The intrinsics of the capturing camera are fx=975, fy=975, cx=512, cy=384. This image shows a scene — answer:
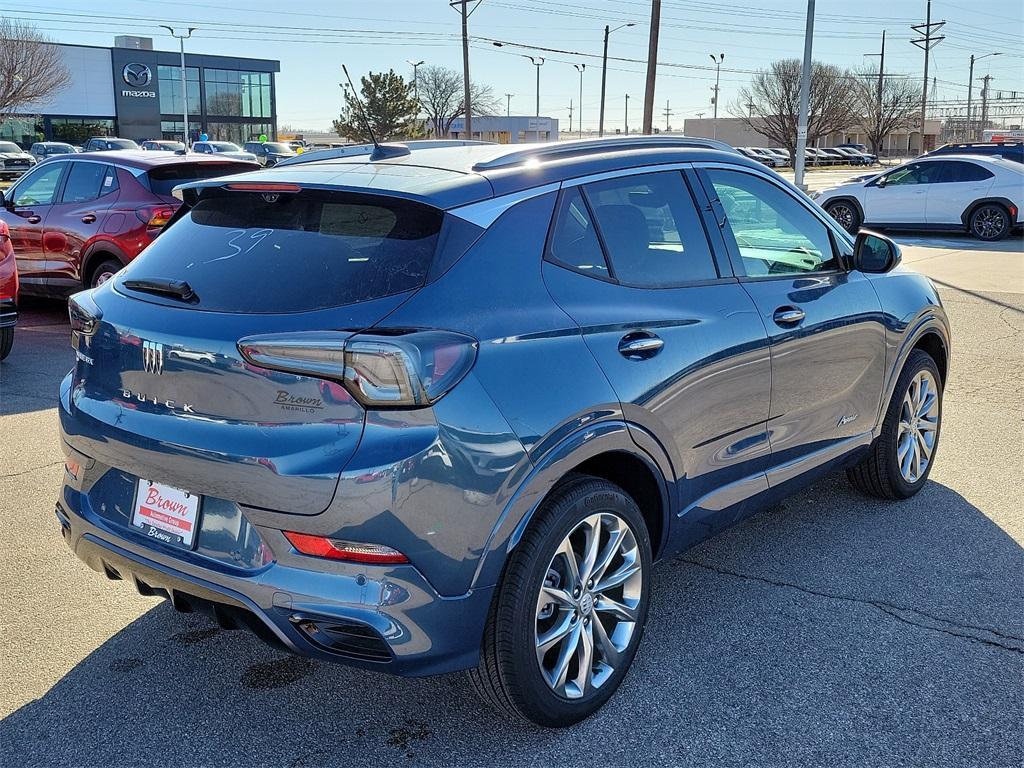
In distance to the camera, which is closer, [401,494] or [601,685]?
[401,494]

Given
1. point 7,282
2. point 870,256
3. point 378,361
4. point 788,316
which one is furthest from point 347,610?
point 7,282

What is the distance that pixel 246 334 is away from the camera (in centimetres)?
267

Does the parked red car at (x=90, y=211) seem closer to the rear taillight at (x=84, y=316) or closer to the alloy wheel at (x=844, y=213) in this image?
the rear taillight at (x=84, y=316)

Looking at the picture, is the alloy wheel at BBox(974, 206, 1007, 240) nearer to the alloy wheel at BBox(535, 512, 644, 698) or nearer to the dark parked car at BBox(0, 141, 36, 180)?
the alloy wheel at BBox(535, 512, 644, 698)

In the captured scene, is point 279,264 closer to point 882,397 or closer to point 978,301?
point 882,397

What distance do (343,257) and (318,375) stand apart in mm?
439

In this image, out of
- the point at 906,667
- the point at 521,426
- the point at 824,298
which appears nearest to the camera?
the point at 521,426

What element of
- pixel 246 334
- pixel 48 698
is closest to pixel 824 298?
pixel 246 334

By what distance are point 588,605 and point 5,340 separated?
6.84 metres

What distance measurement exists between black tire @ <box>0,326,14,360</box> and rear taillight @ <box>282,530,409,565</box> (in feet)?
21.6

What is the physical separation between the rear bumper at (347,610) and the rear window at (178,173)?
7.47 metres

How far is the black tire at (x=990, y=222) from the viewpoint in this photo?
735 inches

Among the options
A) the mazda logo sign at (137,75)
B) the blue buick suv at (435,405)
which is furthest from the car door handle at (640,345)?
the mazda logo sign at (137,75)

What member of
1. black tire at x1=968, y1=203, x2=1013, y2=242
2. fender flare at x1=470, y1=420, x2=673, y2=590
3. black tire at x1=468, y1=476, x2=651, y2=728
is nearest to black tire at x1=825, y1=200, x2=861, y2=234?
black tire at x1=968, y1=203, x2=1013, y2=242
